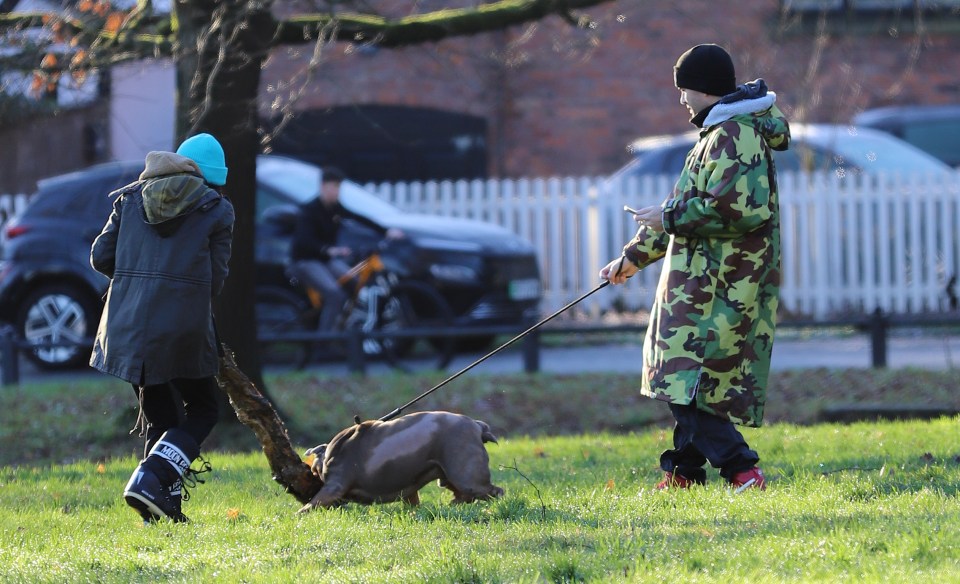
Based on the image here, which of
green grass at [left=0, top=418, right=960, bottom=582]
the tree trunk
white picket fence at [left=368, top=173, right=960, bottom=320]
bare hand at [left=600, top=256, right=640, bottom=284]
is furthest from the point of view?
white picket fence at [left=368, top=173, right=960, bottom=320]

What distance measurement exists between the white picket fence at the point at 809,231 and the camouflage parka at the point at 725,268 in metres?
9.61

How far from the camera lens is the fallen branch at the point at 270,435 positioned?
5449 mm

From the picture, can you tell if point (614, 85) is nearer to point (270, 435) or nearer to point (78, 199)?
point (78, 199)

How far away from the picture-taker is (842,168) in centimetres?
1564

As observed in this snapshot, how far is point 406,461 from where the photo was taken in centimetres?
523

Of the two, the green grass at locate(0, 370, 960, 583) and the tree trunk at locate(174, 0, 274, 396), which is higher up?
the tree trunk at locate(174, 0, 274, 396)

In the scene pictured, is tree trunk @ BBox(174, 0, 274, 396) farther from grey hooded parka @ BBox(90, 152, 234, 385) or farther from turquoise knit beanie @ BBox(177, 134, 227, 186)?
grey hooded parka @ BBox(90, 152, 234, 385)

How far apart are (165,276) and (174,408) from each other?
664 millimetres

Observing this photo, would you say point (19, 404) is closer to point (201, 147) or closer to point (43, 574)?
point (201, 147)

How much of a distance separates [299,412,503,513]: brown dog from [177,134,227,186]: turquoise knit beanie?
3.63ft

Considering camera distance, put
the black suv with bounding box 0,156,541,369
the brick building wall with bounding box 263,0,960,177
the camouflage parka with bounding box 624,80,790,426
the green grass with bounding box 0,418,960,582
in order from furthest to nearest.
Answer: the brick building wall with bounding box 263,0,960,177, the black suv with bounding box 0,156,541,369, the camouflage parka with bounding box 624,80,790,426, the green grass with bounding box 0,418,960,582

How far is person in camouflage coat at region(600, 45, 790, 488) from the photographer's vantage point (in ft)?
17.3

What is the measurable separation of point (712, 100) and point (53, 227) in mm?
8942

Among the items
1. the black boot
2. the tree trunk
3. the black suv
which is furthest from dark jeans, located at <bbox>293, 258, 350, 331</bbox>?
the black boot
